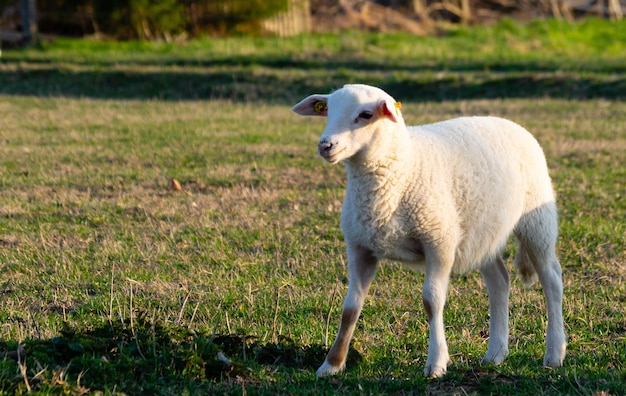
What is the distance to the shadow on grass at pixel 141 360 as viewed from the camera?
4.96 meters

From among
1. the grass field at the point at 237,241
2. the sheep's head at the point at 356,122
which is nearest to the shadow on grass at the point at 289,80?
the grass field at the point at 237,241

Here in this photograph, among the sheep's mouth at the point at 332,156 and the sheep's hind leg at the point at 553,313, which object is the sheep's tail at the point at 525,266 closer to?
the sheep's hind leg at the point at 553,313

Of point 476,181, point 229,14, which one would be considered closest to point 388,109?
point 476,181

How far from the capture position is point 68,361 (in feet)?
17.0

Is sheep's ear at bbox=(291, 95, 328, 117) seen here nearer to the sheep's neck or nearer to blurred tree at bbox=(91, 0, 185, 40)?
the sheep's neck

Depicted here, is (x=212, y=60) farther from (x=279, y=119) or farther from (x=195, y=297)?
(x=195, y=297)

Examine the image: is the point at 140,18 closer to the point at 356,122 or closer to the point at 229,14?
the point at 229,14

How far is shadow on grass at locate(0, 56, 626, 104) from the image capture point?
19812 mm

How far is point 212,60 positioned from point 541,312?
16.6m

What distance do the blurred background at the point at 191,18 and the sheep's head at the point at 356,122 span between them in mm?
20473

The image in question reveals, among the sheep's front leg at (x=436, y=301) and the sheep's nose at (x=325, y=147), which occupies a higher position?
the sheep's nose at (x=325, y=147)

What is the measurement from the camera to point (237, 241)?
8.83 metres

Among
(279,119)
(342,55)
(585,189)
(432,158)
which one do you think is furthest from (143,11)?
(432,158)

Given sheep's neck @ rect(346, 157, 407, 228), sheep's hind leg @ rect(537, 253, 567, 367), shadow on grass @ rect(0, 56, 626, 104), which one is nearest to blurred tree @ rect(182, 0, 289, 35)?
shadow on grass @ rect(0, 56, 626, 104)
